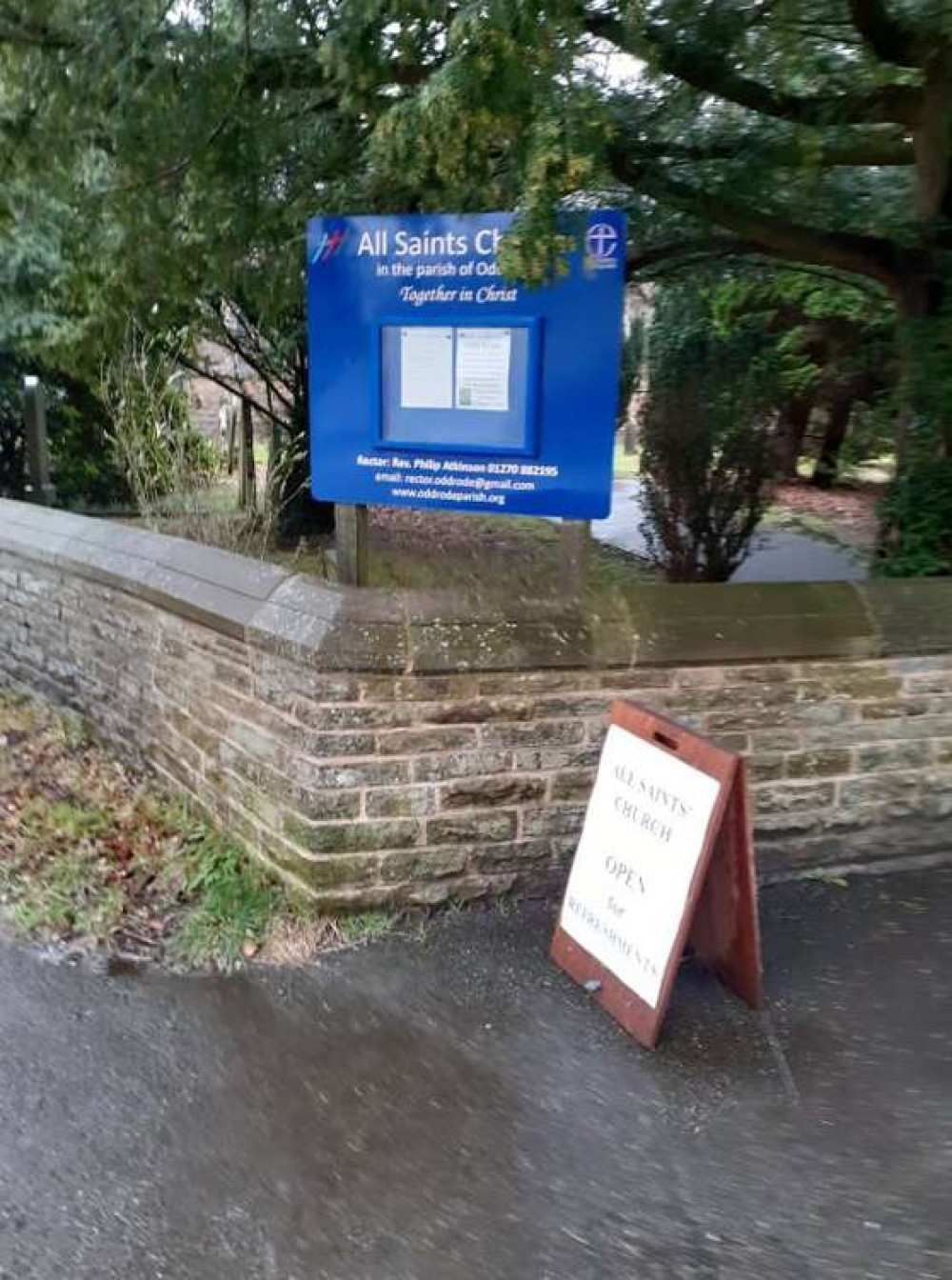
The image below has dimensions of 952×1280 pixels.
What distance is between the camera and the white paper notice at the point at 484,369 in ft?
12.2

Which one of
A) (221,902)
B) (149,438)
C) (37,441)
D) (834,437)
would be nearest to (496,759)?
(221,902)

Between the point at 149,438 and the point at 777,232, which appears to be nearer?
the point at 777,232

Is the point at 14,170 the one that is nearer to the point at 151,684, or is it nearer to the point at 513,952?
the point at 151,684

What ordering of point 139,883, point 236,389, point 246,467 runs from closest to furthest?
point 139,883, point 246,467, point 236,389

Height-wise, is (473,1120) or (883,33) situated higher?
(883,33)

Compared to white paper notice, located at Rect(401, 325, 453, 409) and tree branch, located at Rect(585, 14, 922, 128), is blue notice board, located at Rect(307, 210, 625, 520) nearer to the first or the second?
white paper notice, located at Rect(401, 325, 453, 409)

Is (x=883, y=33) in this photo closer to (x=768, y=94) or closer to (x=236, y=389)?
(x=768, y=94)

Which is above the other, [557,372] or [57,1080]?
[557,372]

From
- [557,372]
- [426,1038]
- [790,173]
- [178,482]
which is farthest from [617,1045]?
[178,482]

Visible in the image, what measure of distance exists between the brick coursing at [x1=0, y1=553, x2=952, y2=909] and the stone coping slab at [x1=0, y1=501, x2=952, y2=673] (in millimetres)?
64

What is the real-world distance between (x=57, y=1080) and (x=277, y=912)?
987 mm

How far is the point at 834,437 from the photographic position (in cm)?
696

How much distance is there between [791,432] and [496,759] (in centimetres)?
373

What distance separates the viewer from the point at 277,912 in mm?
3881
